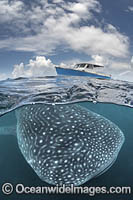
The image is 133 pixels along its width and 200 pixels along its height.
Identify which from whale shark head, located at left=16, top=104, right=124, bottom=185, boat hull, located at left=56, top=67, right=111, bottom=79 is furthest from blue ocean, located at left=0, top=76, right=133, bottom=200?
boat hull, located at left=56, top=67, right=111, bottom=79

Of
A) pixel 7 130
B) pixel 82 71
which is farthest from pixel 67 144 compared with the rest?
pixel 82 71

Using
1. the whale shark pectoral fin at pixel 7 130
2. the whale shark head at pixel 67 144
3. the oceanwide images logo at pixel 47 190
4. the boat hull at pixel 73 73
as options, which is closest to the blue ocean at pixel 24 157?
the whale shark pectoral fin at pixel 7 130

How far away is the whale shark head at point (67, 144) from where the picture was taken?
4.87 meters

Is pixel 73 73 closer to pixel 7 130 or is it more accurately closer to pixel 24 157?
pixel 7 130

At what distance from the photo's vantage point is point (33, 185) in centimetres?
656

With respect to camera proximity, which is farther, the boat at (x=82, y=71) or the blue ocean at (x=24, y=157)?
the boat at (x=82, y=71)

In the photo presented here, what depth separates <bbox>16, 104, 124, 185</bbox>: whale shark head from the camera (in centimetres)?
487

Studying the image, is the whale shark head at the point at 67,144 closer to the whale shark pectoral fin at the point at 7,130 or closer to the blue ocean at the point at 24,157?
the blue ocean at the point at 24,157

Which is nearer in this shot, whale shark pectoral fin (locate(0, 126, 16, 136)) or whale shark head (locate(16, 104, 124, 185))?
whale shark head (locate(16, 104, 124, 185))

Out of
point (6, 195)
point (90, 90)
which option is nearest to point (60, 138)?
point (6, 195)

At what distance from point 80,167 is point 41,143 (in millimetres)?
1624

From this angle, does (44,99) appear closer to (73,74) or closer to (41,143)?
(41,143)

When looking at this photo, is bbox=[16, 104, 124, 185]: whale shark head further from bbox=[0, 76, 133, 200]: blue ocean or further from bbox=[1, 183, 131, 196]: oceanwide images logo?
bbox=[1, 183, 131, 196]: oceanwide images logo

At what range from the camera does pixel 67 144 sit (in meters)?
5.70
